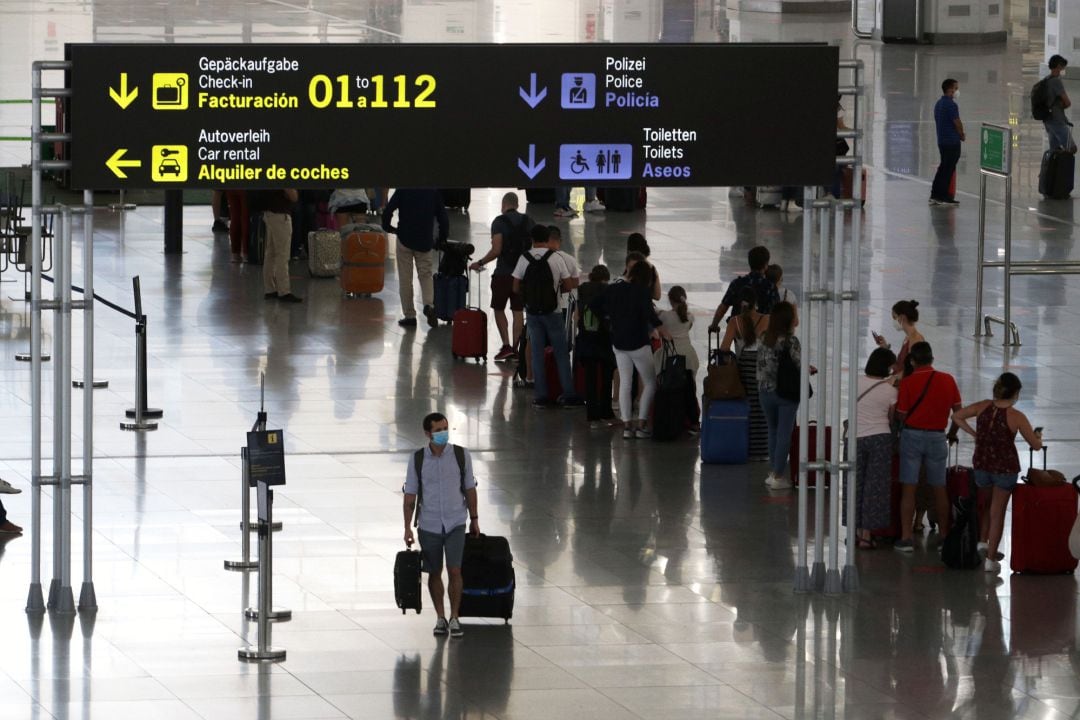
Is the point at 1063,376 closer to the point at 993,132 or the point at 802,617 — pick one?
the point at 993,132

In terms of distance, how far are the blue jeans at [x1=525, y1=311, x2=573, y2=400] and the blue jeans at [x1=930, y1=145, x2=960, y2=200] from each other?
1173 cm

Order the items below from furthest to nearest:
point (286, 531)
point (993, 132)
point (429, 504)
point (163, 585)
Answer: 1. point (993, 132)
2. point (286, 531)
3. point (163, 585)
4. point (429, 504)

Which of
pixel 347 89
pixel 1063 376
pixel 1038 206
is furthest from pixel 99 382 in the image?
pixel 1038 206

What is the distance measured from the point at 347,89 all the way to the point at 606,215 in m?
16.4

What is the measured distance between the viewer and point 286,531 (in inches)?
567

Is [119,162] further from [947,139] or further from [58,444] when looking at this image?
[947,139]

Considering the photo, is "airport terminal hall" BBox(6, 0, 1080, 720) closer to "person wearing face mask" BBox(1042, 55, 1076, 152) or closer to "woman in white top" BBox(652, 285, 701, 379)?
"woman in white top" BBox(652, 285, 701, 379)

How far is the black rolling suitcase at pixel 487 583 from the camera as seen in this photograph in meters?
12.3

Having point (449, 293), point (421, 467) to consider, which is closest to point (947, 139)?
point (449, 293)

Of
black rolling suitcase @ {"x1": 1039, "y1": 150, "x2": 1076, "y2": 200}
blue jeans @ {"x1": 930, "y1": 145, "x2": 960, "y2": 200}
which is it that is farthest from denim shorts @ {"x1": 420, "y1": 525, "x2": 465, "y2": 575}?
black rolling suitcase @ {"x1": 1039, "y1": 150, "x2": 1076, "y2": 200}

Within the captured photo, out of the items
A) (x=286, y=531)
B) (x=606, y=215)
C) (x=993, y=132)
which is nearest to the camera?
(x=286, y=531)

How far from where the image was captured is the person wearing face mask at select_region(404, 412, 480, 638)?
1205 centimetres

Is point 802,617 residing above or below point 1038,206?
below

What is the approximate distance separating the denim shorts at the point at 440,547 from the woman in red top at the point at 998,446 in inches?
144
